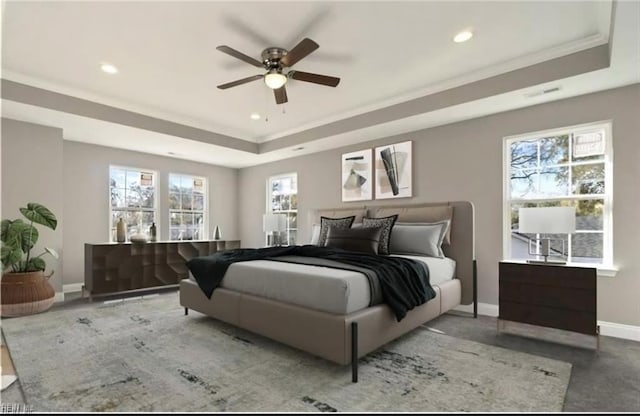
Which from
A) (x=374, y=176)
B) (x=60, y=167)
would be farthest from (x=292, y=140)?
(x=60, y=167)

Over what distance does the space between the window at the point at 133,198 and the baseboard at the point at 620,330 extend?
642cm

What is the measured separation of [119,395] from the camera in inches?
75.7

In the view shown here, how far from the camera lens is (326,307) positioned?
230cm

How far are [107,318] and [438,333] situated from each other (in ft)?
11.5

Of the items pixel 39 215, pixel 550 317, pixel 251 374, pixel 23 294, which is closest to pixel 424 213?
pixel 550 317

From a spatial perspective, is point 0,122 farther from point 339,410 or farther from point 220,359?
point 339,410

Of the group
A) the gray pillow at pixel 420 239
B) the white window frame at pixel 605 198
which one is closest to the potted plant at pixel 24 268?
the gray pillow at pixel 420 239

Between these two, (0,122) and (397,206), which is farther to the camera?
(397,206)

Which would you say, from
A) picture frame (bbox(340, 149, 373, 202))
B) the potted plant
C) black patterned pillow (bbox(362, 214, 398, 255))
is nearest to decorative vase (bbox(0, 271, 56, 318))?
the potted plant

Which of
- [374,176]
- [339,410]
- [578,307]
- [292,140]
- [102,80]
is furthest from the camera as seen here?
[292,140]

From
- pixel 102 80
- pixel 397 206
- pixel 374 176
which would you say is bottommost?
pixel 397 206

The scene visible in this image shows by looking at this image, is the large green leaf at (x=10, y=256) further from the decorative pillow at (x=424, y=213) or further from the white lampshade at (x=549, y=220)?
the white lampshade at (x=549, y=220)

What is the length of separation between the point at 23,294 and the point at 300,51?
13.2 feet

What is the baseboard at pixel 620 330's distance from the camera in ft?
9.71
